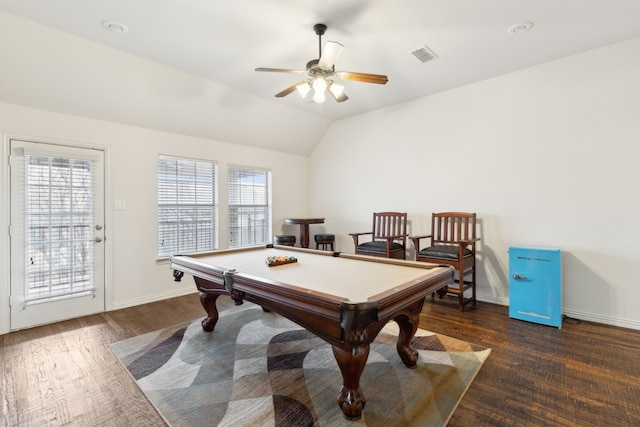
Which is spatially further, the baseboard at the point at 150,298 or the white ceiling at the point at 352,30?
the baseboard at the point at 150,298

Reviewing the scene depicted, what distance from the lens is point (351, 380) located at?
1668 mm

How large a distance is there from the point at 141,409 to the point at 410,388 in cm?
167

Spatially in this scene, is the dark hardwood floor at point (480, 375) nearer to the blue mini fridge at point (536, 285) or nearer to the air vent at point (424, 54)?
the blue mini fridge at point (536, 285)

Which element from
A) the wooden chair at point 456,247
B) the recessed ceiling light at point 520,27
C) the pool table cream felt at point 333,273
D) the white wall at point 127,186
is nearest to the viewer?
the pool table cream felt at point 333,273

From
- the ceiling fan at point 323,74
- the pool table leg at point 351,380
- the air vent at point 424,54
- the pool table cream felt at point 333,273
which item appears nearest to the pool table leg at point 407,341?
the pool table cream felt at point 333,273

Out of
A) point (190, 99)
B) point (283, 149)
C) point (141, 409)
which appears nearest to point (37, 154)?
point (190, 99)

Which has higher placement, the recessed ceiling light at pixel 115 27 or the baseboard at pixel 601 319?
the recessed ceiling light at pixel 115 27

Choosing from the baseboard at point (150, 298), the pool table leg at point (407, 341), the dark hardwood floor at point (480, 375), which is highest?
the pool table leg at point (407, 341)

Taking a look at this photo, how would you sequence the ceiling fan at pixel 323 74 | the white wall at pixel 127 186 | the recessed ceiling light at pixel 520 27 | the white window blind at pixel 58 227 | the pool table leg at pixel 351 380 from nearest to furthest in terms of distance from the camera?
the pool table leg at pixel 351 380 < the ceiling fan at pixel 323 74 < the recessed ceiling light at pixel 520 27 < the white wall at pixel 127 186 < the white window blind at pixel 58 227

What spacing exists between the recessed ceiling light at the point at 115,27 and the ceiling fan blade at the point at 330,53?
1717 mm

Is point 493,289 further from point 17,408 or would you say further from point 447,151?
point 17,408

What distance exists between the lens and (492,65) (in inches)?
131

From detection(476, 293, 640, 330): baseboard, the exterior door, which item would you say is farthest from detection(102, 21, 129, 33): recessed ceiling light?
detection(476, 293, 640, 330): baseboard

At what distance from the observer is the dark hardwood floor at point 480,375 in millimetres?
1720
